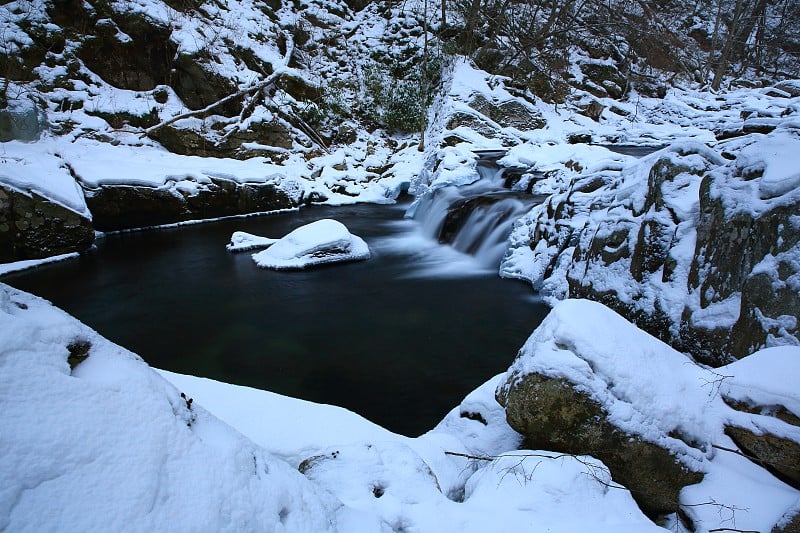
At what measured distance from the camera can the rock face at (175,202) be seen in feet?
29.9

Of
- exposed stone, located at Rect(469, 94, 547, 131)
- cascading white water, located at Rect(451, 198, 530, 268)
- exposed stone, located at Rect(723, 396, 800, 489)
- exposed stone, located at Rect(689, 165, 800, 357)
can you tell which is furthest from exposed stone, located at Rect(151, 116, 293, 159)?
exposed stone, located at Rect(723, 396, 800, 489)

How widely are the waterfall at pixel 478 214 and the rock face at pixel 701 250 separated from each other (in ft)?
6.93

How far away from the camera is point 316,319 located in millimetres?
5445

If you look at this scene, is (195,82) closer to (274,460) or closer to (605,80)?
(274,460)

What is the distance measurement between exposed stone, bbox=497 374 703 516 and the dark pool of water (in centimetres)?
144

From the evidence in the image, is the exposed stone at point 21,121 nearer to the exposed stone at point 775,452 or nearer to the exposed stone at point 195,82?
the exposed stone at point 195,82

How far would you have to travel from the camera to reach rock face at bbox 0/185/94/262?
269 inches

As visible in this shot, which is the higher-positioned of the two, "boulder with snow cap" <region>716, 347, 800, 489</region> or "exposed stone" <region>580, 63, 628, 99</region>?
"exposed stone" <region>580, 63, 628, 99</region>

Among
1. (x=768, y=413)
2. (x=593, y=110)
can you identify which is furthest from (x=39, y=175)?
(x=593, y=110)

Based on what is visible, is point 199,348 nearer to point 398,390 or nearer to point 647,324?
point 398,390

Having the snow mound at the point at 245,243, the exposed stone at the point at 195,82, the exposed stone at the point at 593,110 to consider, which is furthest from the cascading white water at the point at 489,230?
the exposed stone at the point at 593,110

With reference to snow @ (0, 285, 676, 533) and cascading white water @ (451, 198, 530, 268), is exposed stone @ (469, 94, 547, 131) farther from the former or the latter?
snow @ (0, 285, 676, 533)

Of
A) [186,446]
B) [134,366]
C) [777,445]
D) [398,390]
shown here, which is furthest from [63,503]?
[398,390]

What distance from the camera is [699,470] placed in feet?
6.38
